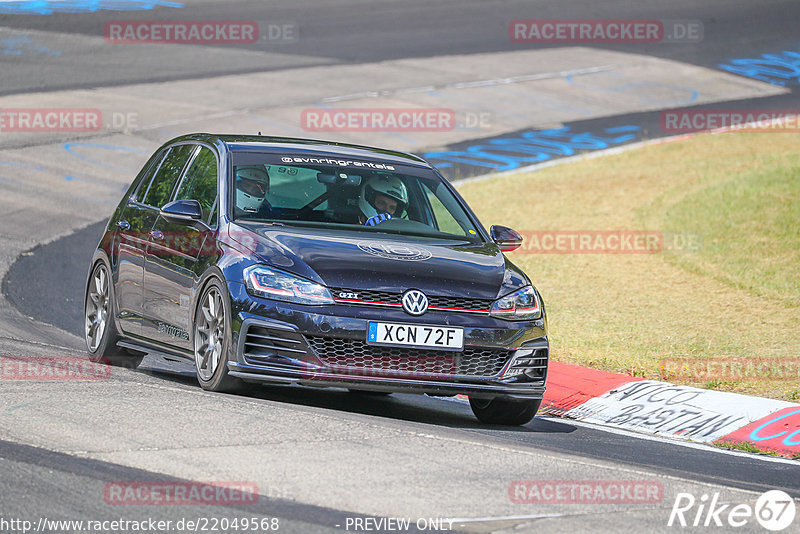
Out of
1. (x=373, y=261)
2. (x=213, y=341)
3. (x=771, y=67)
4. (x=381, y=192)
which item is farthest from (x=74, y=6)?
(x=373, y=261)

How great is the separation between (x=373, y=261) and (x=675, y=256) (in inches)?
406

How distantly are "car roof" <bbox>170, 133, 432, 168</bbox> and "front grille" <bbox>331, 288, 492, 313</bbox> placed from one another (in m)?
1.79

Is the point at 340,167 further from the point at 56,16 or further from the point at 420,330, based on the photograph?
the point at 56,16

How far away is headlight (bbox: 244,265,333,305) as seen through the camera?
306 inches

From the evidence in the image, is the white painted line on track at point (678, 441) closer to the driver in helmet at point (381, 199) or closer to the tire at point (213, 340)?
the driver in helmet at point (381, 199)

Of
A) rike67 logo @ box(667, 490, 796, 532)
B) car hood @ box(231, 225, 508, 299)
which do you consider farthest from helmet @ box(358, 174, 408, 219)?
rike67 logo @ box(667, 490, 796, 532)

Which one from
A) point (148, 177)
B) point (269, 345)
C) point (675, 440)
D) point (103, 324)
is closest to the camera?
point (269, 345)

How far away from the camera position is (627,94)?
100.0ft

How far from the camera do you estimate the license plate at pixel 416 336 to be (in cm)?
777

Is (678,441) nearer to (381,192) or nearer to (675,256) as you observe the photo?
(381,192)

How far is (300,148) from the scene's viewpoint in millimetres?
9461

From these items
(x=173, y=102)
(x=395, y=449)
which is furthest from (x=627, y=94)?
(x=395, y=449)

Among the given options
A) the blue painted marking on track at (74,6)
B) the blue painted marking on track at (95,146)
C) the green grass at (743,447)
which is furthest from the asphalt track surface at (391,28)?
the green grass at (743,447)

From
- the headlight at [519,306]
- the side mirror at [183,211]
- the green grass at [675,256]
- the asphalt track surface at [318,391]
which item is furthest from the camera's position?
the green grass at [675,256]
